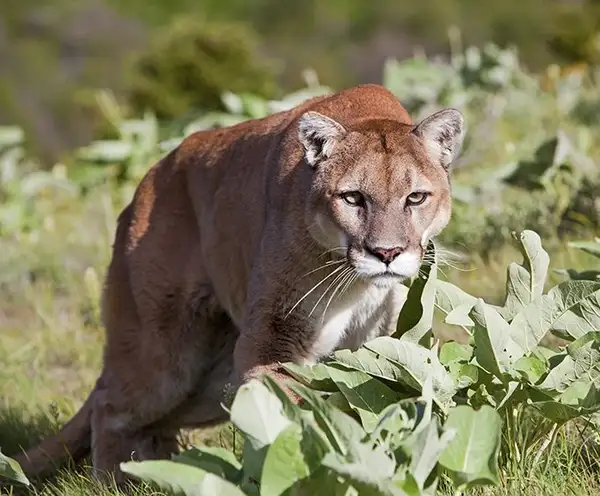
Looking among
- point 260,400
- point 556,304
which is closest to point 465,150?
point 556,304

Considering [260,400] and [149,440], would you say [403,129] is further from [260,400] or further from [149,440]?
[149,440]

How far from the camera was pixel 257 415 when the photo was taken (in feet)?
11.6

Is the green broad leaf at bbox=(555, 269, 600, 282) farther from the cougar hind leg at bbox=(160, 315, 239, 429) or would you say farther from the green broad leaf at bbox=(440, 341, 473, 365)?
the cougar hind leg at bbox=(160, 315, 239, 429)

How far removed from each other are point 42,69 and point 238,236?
31.0 meters

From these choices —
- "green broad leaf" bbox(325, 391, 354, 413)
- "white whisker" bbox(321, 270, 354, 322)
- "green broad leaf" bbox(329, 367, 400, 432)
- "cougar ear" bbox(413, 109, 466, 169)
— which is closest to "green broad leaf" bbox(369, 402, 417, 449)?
"green broad leaf" bbox(329, 367, 400, 432)

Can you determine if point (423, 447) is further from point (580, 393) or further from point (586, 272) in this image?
point (586, 272)

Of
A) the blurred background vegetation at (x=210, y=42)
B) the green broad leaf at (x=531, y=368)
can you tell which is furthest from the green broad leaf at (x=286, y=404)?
the blurred background vegetation at (x=210, y=42)

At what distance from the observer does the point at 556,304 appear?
4.20m

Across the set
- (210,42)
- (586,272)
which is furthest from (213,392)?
(210,42)

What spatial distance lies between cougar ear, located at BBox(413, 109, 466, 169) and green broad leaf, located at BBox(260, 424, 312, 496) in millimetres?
1632

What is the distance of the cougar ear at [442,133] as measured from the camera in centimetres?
470

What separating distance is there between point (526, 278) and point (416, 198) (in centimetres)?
54

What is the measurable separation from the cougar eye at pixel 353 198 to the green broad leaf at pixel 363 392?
0.76m

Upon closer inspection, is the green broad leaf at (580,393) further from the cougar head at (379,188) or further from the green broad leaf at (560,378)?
the cougar head at (379,188)
